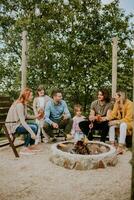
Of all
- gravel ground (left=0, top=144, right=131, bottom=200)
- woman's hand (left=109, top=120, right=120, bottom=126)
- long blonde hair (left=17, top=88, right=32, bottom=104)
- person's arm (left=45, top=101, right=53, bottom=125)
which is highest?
long blonde hair (left=17, top=88, right=32, bottom=104)

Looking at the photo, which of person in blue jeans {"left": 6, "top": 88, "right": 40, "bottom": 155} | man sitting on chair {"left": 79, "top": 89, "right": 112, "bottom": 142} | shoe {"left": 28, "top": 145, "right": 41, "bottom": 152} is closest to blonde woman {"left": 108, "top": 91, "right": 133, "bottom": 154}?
man sitting on chair {"left": 79, "top": 89, "right": 112, "bottom": 142}

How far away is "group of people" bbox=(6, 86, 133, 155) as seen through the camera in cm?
793

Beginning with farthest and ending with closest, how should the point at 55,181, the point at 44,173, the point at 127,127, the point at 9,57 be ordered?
1. the point at 9,57
2. the point at 127,127
3. the point at 44,173
4. the point at 55,181

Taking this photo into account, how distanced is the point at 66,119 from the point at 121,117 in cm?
135

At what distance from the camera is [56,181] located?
5707 mm

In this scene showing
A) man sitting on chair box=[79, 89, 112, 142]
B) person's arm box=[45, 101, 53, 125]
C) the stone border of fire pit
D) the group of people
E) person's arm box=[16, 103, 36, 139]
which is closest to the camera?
the stone border of fire pit

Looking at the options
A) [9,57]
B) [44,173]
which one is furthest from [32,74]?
[44,173]

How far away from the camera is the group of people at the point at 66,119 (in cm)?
793

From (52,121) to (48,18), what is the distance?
826 cm

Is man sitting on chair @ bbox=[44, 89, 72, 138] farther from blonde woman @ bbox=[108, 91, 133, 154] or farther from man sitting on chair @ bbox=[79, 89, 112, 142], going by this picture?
blonde woman @ bbox=[108, 91, 133, 154]

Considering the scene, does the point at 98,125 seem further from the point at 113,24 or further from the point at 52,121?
the point at 113,24

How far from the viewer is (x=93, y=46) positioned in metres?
16.2

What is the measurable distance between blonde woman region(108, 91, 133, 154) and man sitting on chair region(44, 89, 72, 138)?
1.14 metres

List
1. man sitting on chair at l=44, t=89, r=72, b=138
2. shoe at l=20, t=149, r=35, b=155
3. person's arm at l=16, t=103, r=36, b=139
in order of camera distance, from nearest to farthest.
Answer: shoe at l=20, t=149, r=35, b=155 < person's arm at l=16, t=103, r=36, b=139 < man sitting on chair at l=44, t=89, r=72, b=138
